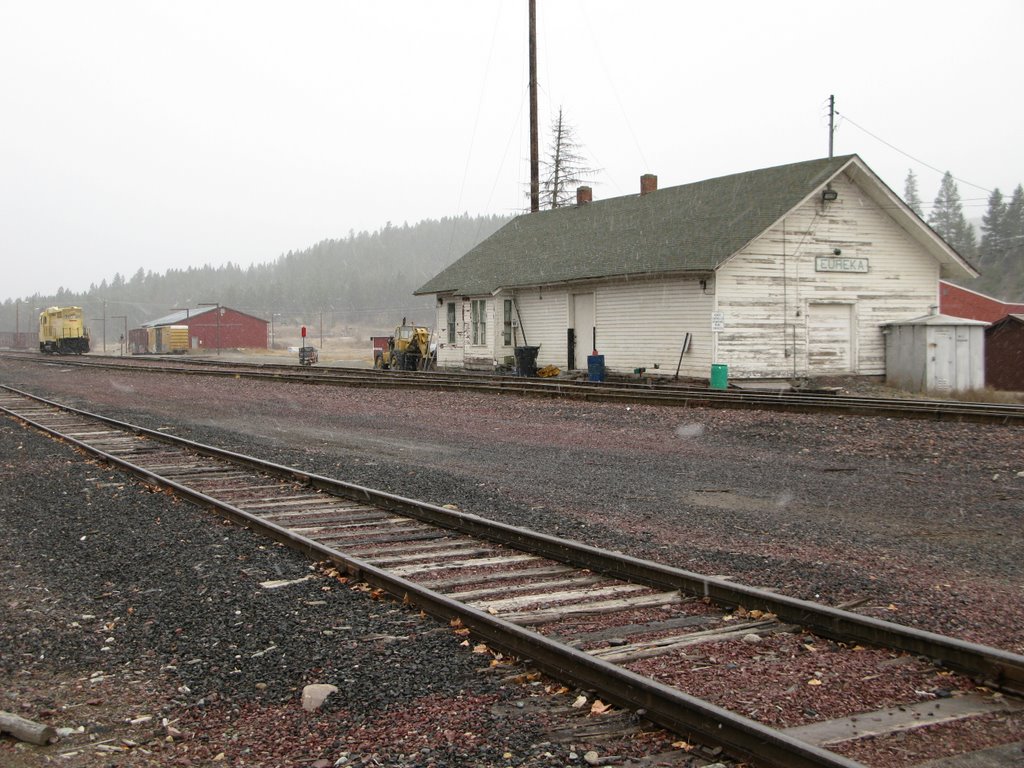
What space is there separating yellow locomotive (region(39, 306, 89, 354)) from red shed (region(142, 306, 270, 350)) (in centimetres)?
830

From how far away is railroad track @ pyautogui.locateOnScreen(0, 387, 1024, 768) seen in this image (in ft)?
12.9

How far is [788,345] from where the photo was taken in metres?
25.6

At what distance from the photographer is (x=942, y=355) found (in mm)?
24297

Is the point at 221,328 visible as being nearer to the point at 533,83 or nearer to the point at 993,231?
the point at 533,83

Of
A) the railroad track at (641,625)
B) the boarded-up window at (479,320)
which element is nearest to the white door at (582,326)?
the boarded-up window at (479,320)

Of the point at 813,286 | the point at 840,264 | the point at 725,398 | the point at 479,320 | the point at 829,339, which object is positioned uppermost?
the point at 840,264

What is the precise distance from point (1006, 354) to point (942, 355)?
6889mm

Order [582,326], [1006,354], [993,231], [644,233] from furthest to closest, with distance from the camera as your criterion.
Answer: [993,231]
[644,233]
[582,326]
[1006,354]

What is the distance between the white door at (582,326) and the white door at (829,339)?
21.9 feet

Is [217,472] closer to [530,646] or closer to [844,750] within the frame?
[530,646]

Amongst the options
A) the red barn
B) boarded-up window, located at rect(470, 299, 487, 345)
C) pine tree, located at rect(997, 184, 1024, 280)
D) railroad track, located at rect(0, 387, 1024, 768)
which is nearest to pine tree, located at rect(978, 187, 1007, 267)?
pine tree, located at rect(997, 184, 1024, 280)

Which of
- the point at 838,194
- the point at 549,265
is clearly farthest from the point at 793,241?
the point at 549,265

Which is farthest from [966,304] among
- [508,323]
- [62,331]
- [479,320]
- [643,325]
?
[62,331]

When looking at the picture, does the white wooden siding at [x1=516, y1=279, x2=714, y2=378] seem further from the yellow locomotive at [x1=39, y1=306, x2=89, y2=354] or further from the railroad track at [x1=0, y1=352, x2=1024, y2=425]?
the yellow locomotive at [x1=39, y1=306, x2=89, y2=354]
